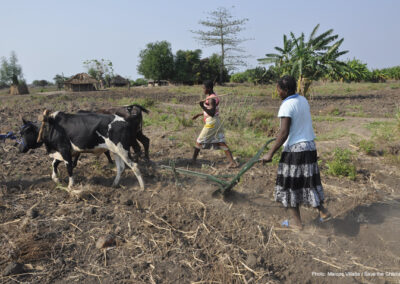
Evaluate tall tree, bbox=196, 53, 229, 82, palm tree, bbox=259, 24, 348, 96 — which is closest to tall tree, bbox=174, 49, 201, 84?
tall tree, bbox=196, 53, 229, 82

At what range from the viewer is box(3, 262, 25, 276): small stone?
9.34 ft

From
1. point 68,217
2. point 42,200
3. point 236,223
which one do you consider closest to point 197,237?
point 236,223

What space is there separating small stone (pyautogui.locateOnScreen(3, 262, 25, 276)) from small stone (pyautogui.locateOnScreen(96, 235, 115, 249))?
77 cm

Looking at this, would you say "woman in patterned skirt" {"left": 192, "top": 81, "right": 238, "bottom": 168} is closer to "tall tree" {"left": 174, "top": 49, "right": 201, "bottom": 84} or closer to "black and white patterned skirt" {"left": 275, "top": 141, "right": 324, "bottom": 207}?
"black and white patterned skirt" {"left": 275, "top": 141, "right": 324, "bottom": 207}

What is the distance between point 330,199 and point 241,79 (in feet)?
136

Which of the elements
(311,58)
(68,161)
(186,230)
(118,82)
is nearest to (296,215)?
(186,230)

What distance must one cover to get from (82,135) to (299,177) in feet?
Result: 11.2

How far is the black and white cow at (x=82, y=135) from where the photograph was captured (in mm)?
4637

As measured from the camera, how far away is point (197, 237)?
3.52 meters

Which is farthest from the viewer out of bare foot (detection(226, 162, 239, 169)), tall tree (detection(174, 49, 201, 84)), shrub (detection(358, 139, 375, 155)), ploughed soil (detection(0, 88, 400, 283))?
tall tree (detection(174, 49, 201, 84))

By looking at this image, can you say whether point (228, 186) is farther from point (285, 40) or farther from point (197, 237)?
point (285, 40)

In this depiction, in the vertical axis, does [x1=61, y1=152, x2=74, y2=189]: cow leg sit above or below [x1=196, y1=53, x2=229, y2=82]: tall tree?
below

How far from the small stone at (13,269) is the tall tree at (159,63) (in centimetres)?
4177

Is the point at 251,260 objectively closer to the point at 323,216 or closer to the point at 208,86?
the point at 323,216
